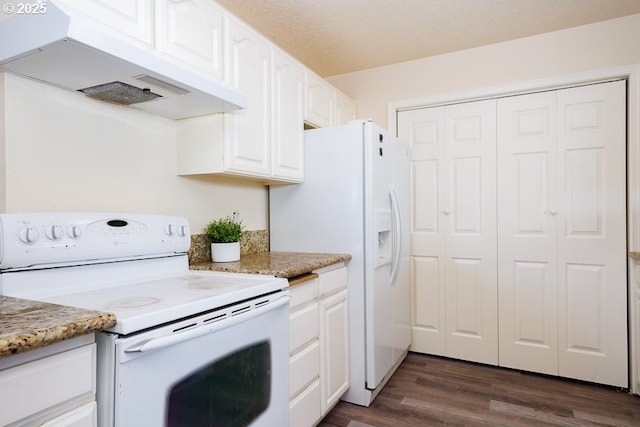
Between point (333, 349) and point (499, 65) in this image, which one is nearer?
point (333, 349)

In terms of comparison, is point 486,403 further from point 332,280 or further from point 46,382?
point 46,382

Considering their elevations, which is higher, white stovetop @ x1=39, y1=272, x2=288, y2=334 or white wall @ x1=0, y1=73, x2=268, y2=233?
white wall @ x1=0, y1=73, x2=268, y2=233

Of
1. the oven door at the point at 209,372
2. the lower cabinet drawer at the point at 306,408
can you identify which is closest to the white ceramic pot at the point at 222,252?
the oven door at the point at 209,372

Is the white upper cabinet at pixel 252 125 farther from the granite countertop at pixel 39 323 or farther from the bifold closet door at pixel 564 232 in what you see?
the bifold closet door at pixel 564 232

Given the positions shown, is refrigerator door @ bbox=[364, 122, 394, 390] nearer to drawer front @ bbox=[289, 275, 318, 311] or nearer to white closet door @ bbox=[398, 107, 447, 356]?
drawer front @ bbox=[289, 275, 318, 311]

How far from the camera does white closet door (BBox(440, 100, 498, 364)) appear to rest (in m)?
2.67

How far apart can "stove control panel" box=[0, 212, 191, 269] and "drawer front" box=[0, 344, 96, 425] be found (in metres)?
0.47

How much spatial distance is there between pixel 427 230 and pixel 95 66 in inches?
94.6

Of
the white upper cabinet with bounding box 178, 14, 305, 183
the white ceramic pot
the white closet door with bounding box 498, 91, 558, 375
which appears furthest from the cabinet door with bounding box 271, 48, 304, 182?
the white closet door with bounding box 498, 91, 558, 375

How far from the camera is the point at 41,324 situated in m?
0.75

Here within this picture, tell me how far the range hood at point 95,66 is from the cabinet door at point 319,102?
836 millimetres

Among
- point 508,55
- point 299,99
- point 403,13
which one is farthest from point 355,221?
point 508,55

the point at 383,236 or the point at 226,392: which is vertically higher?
the point at 383,236

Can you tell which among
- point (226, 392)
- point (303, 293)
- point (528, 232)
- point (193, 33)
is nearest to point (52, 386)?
point (226, 392)
